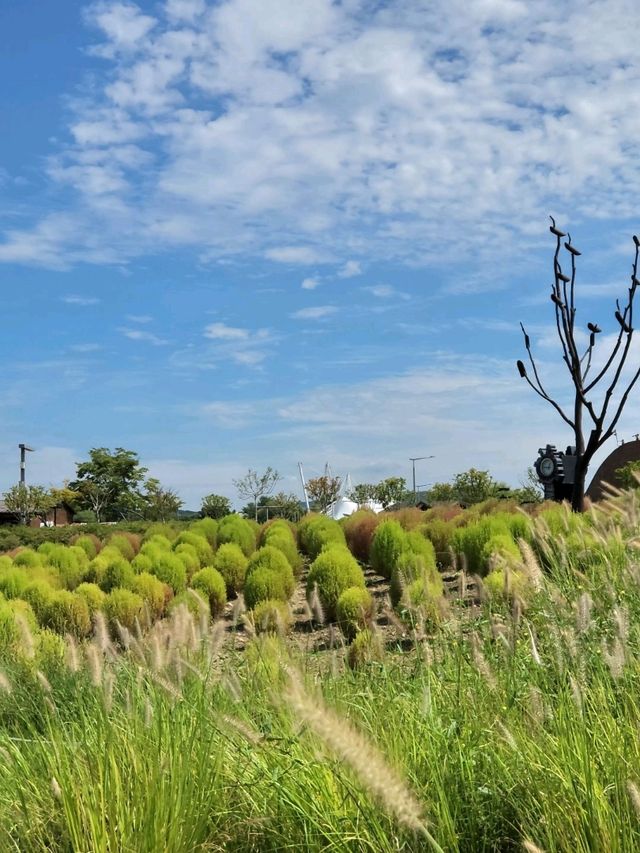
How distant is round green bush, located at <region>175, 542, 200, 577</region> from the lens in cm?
1006

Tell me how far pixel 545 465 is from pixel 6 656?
1985 centimetres

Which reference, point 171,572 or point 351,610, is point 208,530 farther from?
point 351,610

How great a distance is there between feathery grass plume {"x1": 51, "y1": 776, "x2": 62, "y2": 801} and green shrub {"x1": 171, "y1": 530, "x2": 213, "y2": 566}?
7.95 metres

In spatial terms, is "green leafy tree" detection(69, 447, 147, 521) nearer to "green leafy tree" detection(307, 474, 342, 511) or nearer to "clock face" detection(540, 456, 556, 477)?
"green leafy tree" detection(307, 474, 342, 511)

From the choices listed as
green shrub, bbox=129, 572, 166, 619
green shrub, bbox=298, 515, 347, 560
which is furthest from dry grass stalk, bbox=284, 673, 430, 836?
green shrub, bbox=298, 515, 347, 560

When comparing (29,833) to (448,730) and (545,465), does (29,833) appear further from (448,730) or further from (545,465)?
(545,465)

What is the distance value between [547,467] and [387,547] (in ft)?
51.1

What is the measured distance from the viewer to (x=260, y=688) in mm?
4473

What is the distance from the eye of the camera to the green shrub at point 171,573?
368 inches

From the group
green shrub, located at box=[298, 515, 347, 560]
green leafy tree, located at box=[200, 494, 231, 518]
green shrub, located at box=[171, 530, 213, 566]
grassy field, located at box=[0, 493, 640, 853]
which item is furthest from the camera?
green leafy tree, located at box=[200, 494, 231, 518]

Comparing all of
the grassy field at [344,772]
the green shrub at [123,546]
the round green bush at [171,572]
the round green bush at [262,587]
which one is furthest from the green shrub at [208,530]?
the grassy field at [344,772]

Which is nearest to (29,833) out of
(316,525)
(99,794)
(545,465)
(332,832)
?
(99,794)

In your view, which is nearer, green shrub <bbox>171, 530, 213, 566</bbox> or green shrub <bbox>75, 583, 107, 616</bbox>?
green shrub <bbox>75, 583, 107, 616</bbox>

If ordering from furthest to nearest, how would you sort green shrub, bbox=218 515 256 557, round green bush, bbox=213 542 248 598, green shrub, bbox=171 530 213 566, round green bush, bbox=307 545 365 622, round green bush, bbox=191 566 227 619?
1. green shrub, bbox=218 515 256 557
2. green shrub, bbox=171 530 213 566
3. round green bush, bbox=213 542 248 598
4. round green bush, bbox=191 566 227 619
5. round green bush, bbox=307 545 365 622
